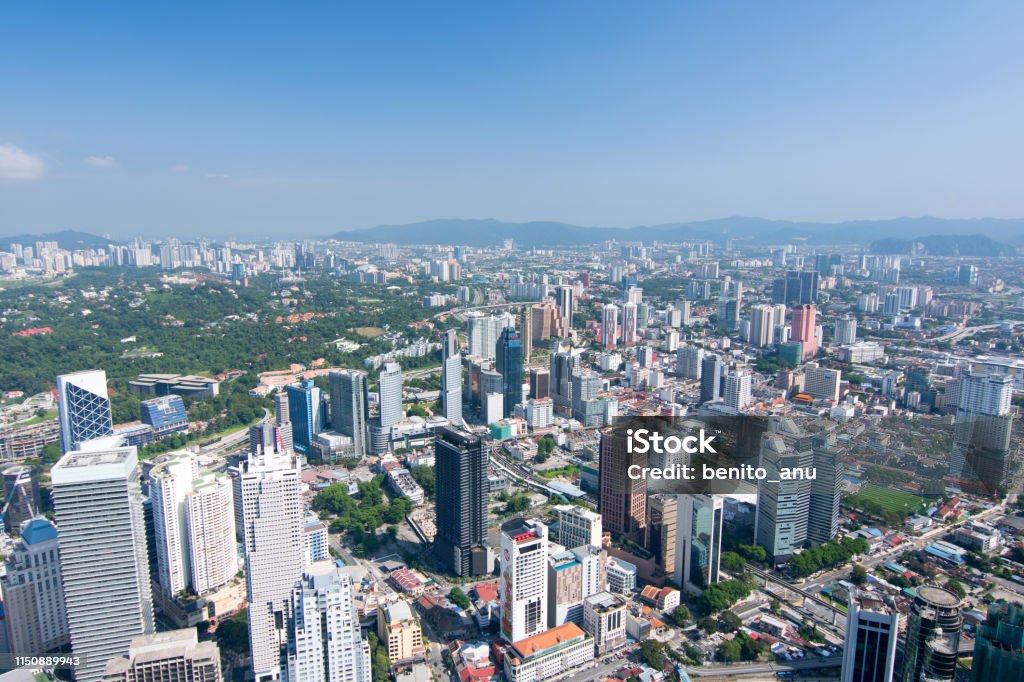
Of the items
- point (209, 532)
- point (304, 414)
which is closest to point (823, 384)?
point (304, 414)

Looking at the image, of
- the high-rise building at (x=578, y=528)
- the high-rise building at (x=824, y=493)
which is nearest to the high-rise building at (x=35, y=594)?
the high-rise building at (x=578, y=528)

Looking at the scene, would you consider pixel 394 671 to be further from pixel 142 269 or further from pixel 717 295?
pixel 142 269

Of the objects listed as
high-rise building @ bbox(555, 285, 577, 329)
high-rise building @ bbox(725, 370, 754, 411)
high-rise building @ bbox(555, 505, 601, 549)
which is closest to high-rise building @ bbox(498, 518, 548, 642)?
high-rise building @ bbox(555, 505, 601, 549)

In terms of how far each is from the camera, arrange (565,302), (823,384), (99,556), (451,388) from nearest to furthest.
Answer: (99,556) < (451,388) < (823,384) < (565,302)

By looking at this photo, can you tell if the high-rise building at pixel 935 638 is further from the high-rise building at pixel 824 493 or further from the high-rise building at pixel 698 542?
the high-rise building at pixel 824 493

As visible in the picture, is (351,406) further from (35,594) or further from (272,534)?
(35,594)

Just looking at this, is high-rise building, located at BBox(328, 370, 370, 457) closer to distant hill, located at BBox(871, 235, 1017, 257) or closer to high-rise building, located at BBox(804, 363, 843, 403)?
high-rise building, located at BBox(804, 363, 843, 403)
